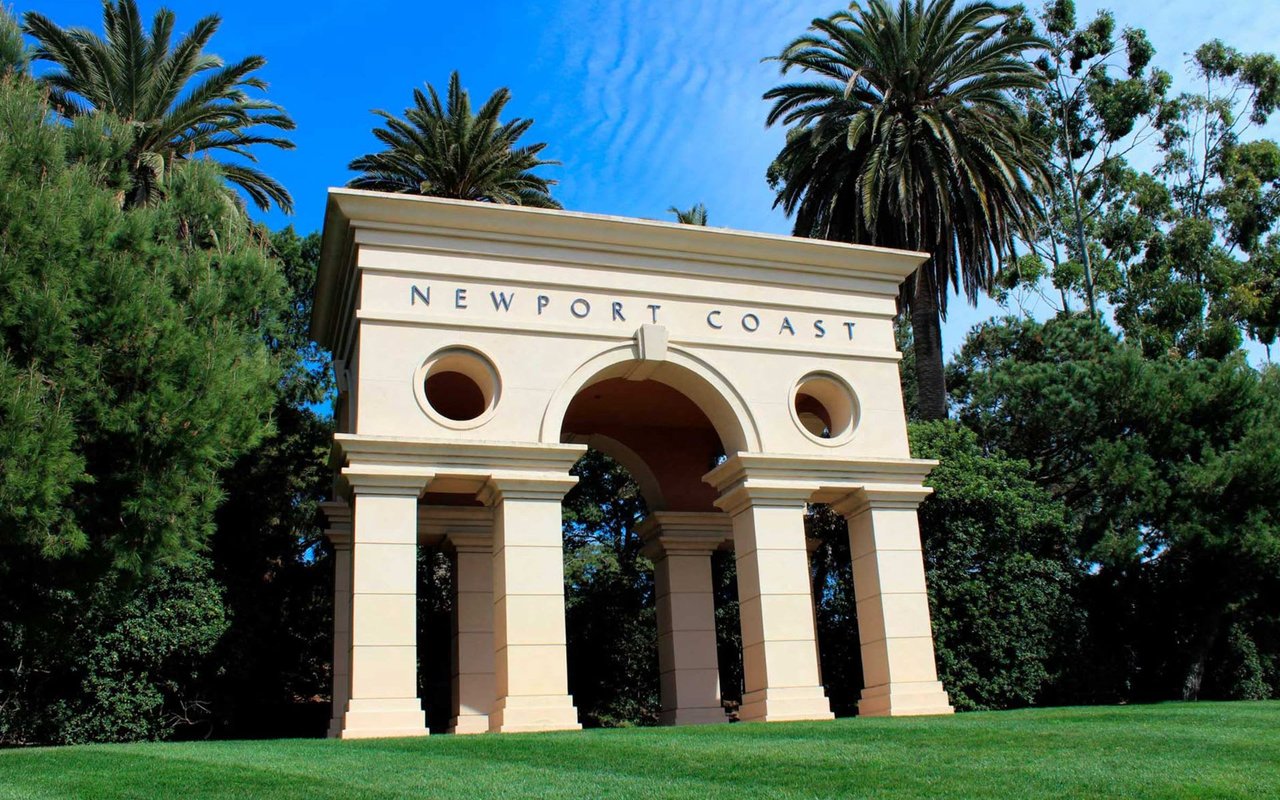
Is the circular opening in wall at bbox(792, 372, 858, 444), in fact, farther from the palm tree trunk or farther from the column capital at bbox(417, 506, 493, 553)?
the palm tree trunk

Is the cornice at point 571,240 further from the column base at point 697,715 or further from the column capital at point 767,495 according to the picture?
the column base at point 697,715

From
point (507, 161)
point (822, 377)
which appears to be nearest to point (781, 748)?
point (822, 377)


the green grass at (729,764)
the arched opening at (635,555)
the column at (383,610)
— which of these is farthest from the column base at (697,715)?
the green grass at (729,764)

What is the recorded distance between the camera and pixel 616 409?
26.2m

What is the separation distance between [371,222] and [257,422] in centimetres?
398

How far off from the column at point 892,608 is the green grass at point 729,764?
4.69m

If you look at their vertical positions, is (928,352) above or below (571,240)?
above

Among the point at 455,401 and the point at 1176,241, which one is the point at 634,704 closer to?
the point at 455,401

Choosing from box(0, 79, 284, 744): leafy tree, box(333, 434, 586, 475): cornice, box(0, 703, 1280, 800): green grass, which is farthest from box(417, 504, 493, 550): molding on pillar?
box(0, 703, 1280, 800): green grass

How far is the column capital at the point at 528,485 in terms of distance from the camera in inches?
777

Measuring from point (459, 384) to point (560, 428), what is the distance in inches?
147

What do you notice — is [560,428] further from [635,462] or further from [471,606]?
[635,462]

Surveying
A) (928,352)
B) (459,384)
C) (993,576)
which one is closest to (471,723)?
(459,384)

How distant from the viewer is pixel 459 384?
2405 centimetres
